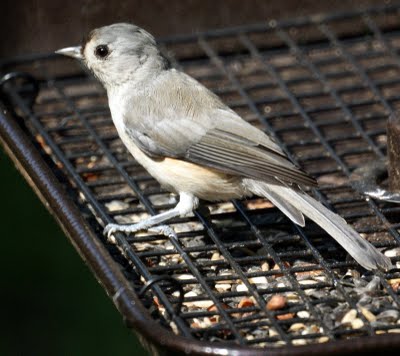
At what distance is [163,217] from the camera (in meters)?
5.85

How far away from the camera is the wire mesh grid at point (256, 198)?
475 centimetres

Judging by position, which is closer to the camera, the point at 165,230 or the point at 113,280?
the point at 113,280

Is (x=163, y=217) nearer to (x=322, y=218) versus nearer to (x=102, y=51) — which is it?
(x=322, y=218)

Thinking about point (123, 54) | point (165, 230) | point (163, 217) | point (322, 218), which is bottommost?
point (322, 218)

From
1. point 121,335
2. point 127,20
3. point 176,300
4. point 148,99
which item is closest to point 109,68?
point 148,99

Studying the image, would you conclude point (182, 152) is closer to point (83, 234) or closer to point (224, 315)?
point (83, 234)

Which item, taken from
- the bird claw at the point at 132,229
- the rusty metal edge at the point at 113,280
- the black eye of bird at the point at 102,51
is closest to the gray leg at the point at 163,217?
the bird claw at the point at 132,229

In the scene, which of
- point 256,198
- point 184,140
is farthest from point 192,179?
point 256,198

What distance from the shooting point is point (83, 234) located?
5.03 m

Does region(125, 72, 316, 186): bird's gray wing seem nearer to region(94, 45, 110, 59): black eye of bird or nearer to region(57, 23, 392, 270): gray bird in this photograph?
region(57, 23, 392, 270): gray bird

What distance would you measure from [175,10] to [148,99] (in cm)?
171

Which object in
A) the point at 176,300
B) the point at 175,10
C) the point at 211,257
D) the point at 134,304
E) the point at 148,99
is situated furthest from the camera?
the point at 175,10

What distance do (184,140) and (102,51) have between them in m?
0.87

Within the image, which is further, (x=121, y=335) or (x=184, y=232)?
(x=121, y=335)
